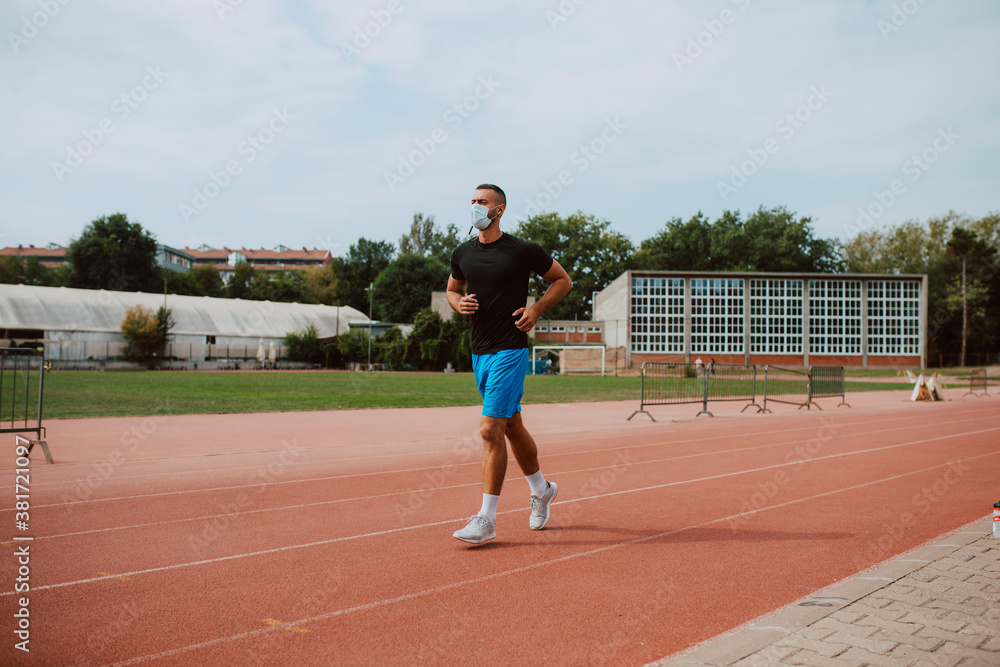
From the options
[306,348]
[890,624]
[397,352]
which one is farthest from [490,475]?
[306,348]

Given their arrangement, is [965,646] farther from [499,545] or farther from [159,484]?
[159,484]

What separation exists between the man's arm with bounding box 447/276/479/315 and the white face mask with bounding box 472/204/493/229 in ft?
1.46

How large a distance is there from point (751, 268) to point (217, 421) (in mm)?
81121

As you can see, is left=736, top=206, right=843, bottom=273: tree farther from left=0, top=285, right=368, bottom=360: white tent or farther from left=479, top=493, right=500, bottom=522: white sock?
left=479, top=493, right=500, bottom=522: white sock

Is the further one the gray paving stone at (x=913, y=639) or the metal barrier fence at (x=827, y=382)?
the metal barrier fence at (x=827, y=382)

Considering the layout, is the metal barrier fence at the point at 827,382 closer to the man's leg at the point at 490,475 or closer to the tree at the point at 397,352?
the man's leg at the point at 490,475

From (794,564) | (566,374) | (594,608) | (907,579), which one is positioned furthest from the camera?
(566,374)

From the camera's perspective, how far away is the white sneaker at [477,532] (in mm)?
5000

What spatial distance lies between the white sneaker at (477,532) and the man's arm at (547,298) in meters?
1.34

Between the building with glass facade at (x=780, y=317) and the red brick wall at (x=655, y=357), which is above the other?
the building with glass facade at (x=780, y=317)

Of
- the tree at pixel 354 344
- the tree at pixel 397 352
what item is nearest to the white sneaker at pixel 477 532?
the tree at pixel 397 352

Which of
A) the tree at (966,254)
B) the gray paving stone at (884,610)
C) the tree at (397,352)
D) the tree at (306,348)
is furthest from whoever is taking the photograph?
the tree at (966,254)

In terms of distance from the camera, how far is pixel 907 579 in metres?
4.13

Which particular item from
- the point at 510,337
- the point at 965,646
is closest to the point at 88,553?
the point at 510,337
